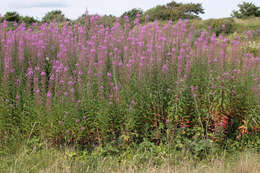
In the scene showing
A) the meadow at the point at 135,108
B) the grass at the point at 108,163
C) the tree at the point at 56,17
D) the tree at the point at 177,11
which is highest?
the tree at the point at 177,11

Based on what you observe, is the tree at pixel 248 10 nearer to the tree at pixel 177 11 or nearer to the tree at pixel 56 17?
the tree at pixel 177 11

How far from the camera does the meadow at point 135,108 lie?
190 inches

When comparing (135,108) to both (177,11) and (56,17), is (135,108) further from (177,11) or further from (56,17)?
(177,11)

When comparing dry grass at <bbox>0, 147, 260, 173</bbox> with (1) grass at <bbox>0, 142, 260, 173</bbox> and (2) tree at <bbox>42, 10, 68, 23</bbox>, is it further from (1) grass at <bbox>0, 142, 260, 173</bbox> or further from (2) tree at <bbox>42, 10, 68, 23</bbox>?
(2) tree at <bbox>42, 10, 68, 23</bbox>

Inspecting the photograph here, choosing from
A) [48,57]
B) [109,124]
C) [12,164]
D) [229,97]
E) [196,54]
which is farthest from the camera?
[48,57]

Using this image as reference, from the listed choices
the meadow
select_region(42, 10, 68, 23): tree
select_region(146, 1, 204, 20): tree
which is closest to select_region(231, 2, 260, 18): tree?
select_region(146, 1, 204, 20): tree

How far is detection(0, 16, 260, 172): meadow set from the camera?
4.82 metres

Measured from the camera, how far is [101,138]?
4.94 metres

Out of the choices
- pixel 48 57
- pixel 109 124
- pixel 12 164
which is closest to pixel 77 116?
pixel 109 124

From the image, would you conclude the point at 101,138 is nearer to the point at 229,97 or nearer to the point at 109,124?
the point at 109,124

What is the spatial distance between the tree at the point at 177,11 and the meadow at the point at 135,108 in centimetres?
2405

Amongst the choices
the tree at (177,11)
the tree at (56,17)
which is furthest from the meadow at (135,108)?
the tree at (177,11)

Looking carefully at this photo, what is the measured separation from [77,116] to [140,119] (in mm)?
1042

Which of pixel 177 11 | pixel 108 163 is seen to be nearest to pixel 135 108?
pixel 108 163
